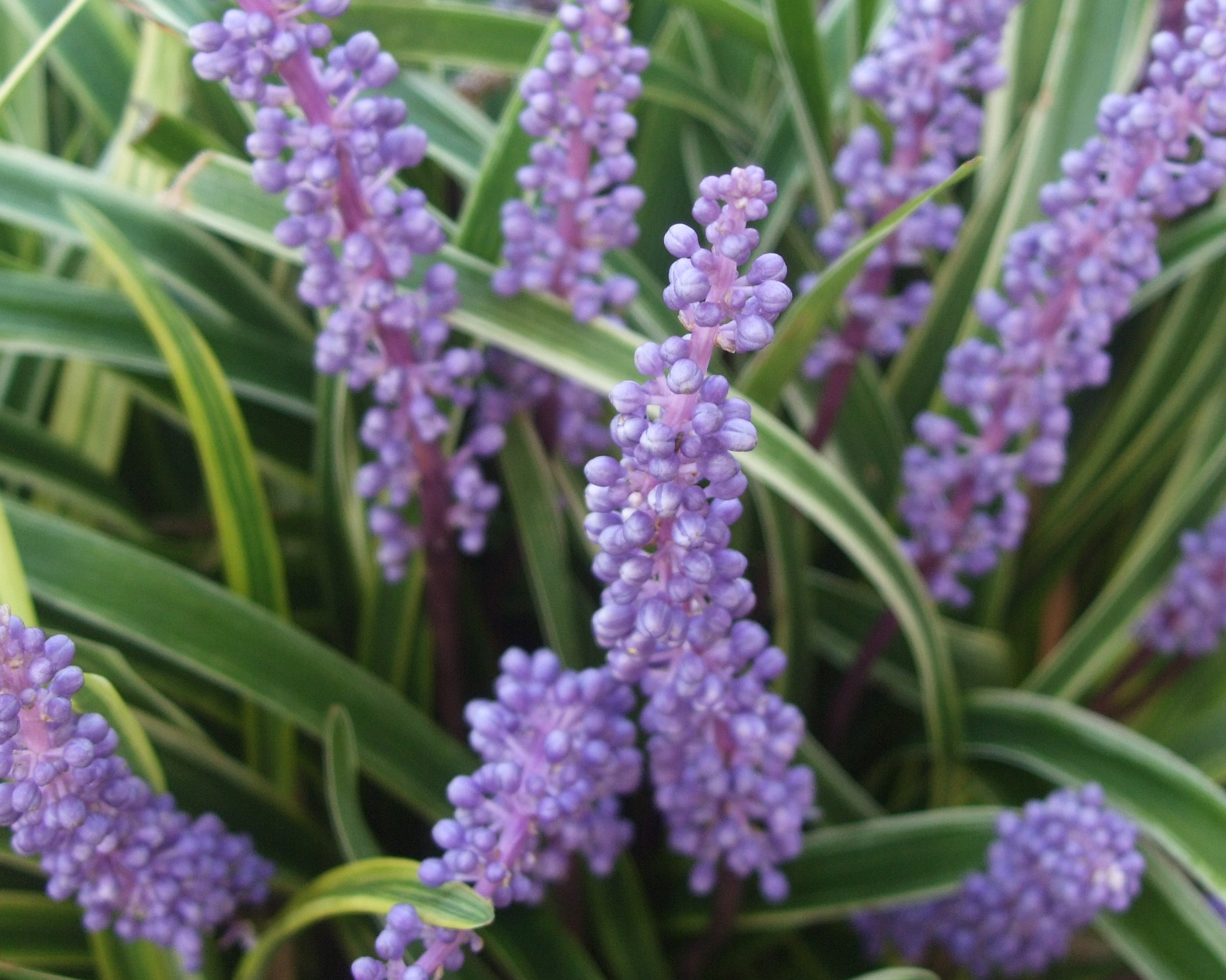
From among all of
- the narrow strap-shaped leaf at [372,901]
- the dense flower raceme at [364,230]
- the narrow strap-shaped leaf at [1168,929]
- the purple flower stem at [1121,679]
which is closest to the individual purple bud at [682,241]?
the dense flower raceme at [364,230]

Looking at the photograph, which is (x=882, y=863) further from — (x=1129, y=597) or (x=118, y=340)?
(x=118, y=340)

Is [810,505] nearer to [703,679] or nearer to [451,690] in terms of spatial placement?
[703,679]

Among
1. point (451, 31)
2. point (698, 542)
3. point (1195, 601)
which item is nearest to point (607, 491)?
point (698, 542)

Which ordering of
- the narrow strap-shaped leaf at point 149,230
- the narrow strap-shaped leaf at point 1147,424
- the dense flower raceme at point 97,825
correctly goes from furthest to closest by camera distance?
the narrow strap-shaped leaf at point 1147,424 < the narrow strap-shaped leaf at point 149,230 < the dense flower raceme at point 97,825

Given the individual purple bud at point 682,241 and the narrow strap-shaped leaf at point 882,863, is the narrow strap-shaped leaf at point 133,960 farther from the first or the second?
the individual purple bud at point 682,241

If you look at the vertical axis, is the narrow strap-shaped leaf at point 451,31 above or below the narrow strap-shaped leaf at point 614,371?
above

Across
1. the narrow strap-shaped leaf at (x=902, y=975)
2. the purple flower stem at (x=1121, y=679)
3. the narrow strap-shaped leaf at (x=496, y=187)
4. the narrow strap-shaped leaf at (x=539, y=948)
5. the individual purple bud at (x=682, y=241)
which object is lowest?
the narrow strap-shaped leaf at (x=539, y=948)
